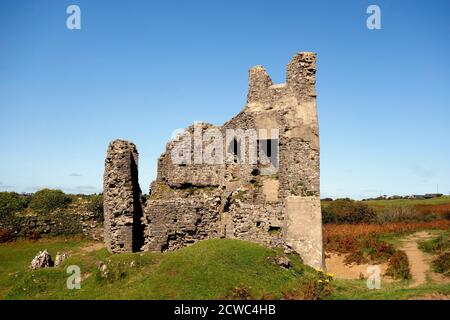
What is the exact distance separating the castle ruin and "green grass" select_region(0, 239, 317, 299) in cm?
172

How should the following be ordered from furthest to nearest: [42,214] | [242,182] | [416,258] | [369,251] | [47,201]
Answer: [47,201]
[42,214]
[369,251]
[416,258]
[242,182]

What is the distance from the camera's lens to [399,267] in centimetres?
2414

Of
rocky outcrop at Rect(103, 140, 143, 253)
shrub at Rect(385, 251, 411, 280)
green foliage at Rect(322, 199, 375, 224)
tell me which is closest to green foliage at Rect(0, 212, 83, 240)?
rocky outcrop at Rect(103, 140, 143, 253)

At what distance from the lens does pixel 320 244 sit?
56.4ft

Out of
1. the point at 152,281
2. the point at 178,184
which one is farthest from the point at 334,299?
the point at 178,184

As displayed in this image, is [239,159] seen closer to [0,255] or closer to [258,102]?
[258,102]

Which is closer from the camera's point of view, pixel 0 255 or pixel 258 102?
pixel 258 102

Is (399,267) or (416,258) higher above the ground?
(416,258)

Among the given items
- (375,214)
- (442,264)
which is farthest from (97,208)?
(375,214)

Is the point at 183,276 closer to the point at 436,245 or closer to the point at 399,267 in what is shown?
the point at 399,267

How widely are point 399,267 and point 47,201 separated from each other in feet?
77.6

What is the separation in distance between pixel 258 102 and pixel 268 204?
472 centimetres

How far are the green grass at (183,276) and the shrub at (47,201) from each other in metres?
14.0

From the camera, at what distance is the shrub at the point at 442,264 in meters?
22.7
